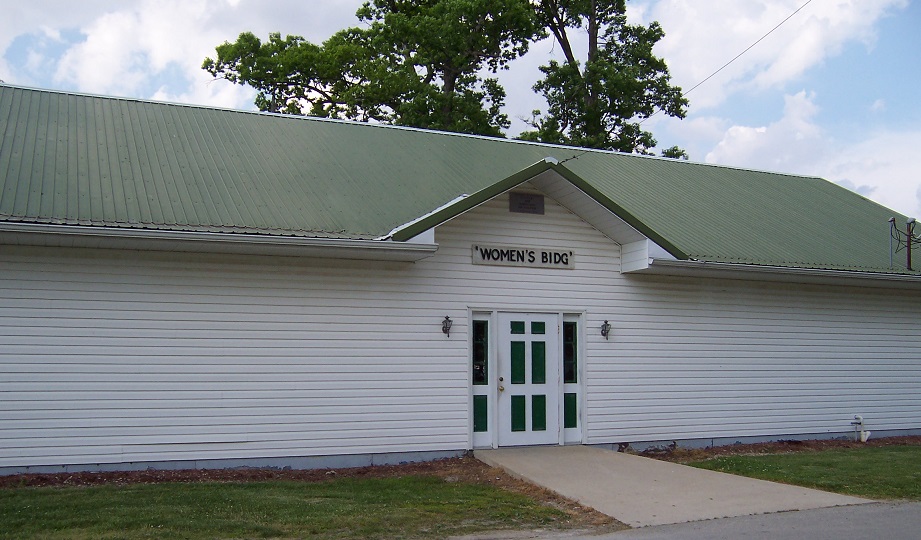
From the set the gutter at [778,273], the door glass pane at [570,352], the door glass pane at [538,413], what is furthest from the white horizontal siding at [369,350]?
the door glass pane at [538,413]

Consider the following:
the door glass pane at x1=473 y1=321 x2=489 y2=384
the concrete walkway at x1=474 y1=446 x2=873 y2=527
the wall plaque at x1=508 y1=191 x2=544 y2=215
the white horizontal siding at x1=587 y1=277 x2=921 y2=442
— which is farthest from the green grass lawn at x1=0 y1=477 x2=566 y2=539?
the wall plaque at x1=508 y1=191 x2=544 y2=215

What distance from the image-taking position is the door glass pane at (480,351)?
1246 centimetres

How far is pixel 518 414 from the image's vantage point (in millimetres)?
12641

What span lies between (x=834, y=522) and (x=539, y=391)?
17.0ft

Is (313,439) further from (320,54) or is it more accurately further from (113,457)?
(320,54)

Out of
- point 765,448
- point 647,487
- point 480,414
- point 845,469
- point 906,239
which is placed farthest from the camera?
point 906,239

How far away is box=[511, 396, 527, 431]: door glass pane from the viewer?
12602mm

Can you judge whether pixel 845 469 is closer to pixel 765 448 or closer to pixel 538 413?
pixel 765 448

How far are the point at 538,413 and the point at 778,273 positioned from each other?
4690 millimetres

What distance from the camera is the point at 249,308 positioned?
11.1m

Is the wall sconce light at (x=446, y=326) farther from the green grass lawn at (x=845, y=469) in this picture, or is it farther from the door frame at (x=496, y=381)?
the green grass lawn at (x=845, y=469)

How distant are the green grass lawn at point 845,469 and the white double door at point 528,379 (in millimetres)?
2288

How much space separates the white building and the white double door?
4 cm

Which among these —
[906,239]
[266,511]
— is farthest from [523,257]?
[906,239]
